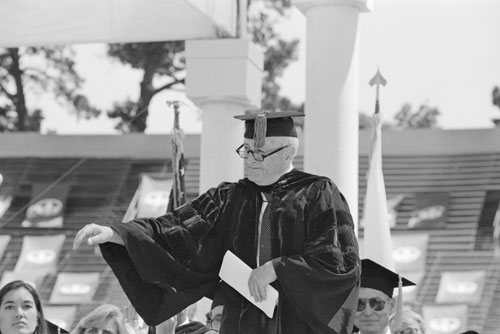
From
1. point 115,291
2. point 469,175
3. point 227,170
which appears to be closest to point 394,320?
point 227,170

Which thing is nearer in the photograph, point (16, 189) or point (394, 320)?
point (394, 320)

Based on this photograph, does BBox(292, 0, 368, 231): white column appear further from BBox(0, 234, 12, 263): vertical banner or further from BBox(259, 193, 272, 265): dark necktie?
BBox(0, 234, 12, 263): vertical banner

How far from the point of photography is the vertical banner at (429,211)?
86.6 feet

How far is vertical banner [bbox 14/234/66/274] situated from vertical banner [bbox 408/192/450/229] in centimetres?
601

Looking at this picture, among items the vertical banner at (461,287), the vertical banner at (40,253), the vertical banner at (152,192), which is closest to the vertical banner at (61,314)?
the vertical banner at (40,253)

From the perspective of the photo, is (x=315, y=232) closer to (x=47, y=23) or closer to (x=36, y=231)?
(x=47, y=23)

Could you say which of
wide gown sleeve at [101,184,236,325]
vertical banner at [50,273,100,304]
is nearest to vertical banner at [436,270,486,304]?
vertical banner at [50,273,100,304]

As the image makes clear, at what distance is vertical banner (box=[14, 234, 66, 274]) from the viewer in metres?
26.4

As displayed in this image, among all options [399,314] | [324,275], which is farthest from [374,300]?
[324,275]

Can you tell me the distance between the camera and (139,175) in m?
28.3

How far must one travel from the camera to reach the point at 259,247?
7.00 meters

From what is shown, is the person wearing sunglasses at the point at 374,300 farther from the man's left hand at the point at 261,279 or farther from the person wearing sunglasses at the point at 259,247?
the man's left hand at the point at 261,279

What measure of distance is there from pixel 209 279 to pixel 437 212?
20.0 metres

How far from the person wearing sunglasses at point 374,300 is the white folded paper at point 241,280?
127 cm
